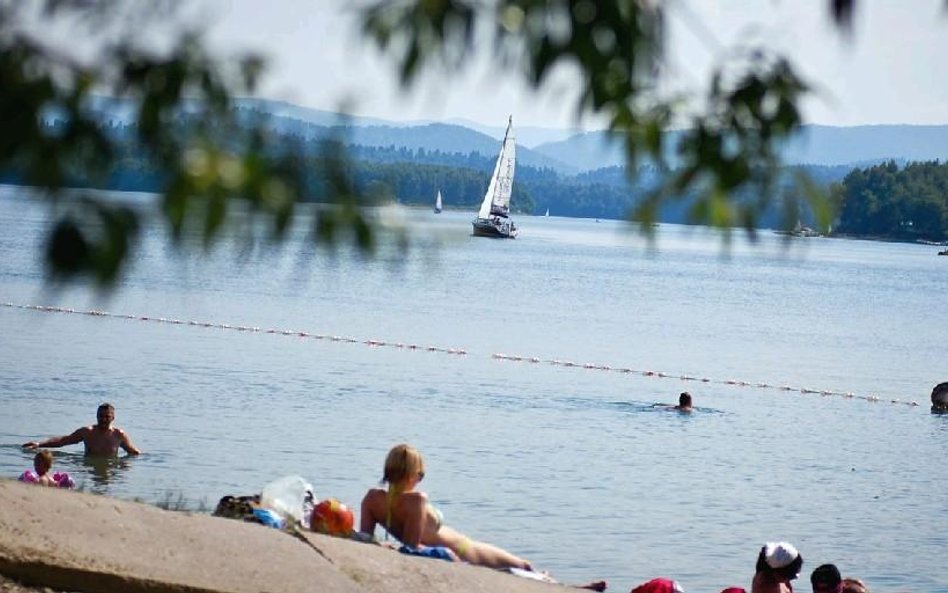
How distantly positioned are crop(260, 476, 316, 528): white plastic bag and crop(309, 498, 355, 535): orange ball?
143 millimetres

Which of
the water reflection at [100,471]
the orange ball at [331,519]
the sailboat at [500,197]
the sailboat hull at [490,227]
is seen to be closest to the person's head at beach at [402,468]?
the orange ball at [331,519]

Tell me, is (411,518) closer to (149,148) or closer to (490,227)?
(149,148)

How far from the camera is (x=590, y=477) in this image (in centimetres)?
2372

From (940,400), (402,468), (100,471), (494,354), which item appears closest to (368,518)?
(402,468)

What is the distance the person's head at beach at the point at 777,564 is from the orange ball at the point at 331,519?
3069mm

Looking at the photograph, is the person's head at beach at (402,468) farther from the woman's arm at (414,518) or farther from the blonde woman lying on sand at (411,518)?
the woman's arm at (414,518)

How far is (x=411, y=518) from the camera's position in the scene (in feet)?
34.3

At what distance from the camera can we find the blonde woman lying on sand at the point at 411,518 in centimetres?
1046

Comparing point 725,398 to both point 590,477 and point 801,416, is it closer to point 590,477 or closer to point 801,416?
point 801,416

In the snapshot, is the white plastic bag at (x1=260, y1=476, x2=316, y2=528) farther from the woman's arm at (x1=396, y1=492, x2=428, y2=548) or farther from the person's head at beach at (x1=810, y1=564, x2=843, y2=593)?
the person's head at beach at (x1=810, y1=564, x2=843, y2=593)

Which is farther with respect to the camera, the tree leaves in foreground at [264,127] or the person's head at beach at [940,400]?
the person's head at beach at [940,400]

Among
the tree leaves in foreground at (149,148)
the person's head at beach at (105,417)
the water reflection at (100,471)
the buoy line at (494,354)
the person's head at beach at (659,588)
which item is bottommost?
the buoy line at (494,354)

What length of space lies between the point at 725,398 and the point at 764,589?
2546cm

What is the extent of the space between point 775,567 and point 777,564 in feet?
0.09
